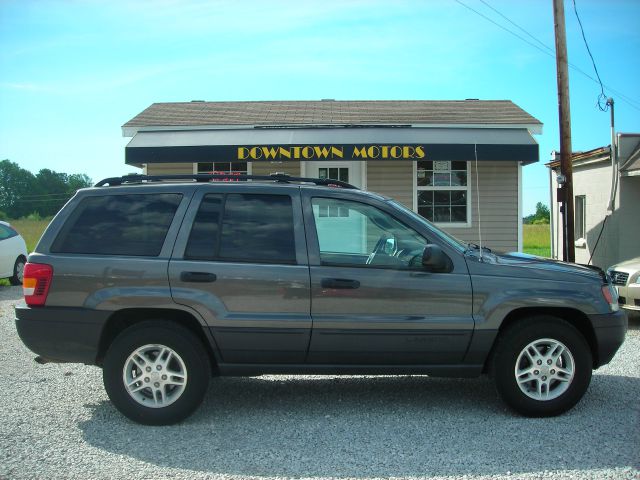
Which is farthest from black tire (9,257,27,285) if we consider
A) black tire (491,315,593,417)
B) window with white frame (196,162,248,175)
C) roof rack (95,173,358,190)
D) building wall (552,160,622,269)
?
black tire (491,315,593,417)

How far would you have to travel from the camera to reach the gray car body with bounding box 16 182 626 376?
4.57 m

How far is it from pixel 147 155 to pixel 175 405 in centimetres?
834

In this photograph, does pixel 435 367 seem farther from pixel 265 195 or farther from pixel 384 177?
pixel 384 177

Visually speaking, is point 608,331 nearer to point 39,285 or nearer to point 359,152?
point 39,285

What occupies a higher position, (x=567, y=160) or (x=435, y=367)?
(x=567, y=160)

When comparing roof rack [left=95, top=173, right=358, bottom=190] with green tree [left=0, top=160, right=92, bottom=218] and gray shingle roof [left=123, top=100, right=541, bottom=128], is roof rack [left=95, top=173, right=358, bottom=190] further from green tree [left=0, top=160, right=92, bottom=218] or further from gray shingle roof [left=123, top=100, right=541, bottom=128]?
green tree [left=0, top=160, right=92, bottom=218]

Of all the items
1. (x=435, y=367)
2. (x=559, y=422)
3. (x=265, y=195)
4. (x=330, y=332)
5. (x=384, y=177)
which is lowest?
(x=559, y=422)

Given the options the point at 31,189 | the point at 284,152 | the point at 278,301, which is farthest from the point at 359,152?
the point at 31,189

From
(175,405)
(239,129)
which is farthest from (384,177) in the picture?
(175,405)

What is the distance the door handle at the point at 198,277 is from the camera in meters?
4.56

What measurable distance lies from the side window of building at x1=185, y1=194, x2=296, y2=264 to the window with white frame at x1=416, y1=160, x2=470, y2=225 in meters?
8.58

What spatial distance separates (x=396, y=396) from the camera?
17.6 ft

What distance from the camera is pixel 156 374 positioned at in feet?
15.1

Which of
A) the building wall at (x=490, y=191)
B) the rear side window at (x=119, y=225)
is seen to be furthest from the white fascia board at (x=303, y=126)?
the rear side window at (x=119, y=225)
